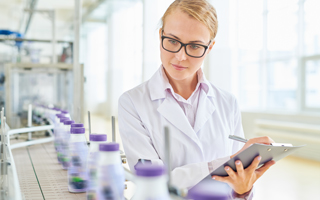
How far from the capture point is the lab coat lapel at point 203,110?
1.29 meters

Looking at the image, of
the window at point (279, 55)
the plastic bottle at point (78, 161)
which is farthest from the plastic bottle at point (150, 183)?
the window at point (279, 55)

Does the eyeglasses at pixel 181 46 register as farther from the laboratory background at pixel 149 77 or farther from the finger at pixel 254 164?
the finger at pixel 254 164

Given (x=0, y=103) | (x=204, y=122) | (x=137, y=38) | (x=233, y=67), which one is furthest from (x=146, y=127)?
(x=137, y=38)

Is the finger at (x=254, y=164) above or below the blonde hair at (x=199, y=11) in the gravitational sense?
below

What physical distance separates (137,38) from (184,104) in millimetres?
7108

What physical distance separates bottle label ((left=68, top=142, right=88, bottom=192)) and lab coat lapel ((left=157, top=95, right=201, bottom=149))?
13.6 inches

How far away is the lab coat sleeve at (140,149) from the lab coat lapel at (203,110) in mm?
188

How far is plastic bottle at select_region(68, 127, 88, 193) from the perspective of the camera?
3.24 ft

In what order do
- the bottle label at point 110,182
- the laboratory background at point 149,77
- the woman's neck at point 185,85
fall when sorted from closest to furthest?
the bottle label at point 110,182 < the woman's neck at point 185,85 < the laboratory background at point 149,77

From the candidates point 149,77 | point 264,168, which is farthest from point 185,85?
point 149,77

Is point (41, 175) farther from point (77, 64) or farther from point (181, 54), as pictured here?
point (77, 64)

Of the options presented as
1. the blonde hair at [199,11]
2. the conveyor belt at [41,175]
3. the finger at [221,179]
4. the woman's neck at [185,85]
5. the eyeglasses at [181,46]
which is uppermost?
the blonde hair at [199,11]

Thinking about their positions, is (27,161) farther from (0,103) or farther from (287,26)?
(287,26)

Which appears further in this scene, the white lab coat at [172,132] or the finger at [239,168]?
the white lab coat at [172,132]
